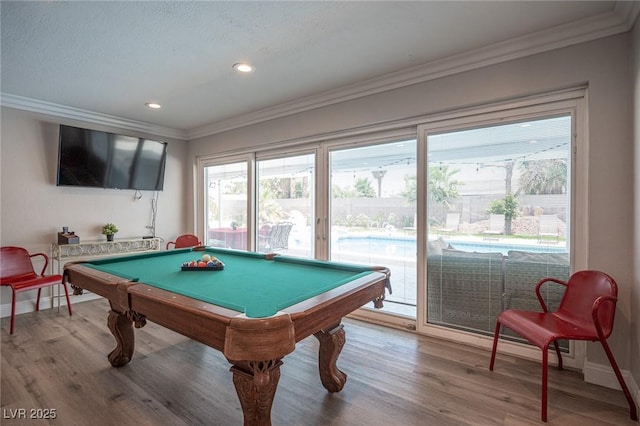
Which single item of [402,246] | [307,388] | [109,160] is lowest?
[307,388]

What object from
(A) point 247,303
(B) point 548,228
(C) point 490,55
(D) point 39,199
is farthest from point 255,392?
(D) point 39,199

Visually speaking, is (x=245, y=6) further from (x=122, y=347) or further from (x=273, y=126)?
(x=122, y=347)

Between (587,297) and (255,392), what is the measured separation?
228 centimetres

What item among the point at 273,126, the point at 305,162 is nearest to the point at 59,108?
the point at 273,126

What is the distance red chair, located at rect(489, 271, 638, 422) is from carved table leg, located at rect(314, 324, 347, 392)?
1237 millimetres

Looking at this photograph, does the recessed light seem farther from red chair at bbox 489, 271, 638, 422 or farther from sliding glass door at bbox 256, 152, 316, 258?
red chair at bbox 489, 271, 638, 422

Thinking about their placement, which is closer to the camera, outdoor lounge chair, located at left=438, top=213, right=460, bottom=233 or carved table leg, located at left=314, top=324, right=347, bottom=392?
carved table leg, located at left=314, top=324, right=347, bottom=392

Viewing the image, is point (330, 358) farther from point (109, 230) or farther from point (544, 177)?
point (109, 230)

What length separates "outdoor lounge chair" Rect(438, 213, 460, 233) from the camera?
2924mm

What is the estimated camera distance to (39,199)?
3.87 metres

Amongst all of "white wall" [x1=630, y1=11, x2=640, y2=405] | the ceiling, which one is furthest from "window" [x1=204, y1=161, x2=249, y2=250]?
"white wall" [x1=630, y1=11, x2=640, y2=405]

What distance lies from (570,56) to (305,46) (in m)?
2.01

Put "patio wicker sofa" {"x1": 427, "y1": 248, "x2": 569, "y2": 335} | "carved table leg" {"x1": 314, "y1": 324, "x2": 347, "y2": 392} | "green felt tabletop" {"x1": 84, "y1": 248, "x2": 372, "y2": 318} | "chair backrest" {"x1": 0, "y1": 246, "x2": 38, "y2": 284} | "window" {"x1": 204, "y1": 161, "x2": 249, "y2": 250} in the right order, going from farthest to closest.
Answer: "window" {"x1": 204, "y1": 161, "x2": 249, "y2": 250} → "chair backrest" {"x1": 0, "y1": 246, "x2": 38, "y2": 284} → "patio wicker sofa" {"x1": 427, "y1": 248, "x2": 569, "y2": 335} → "carved table leg" {"x1": 314, "y1": 324, "x2": 347, "y2": 392} → "green felt tabletop" {"x1": 84, "y1": 248, "x2": 372, "y2": 318}

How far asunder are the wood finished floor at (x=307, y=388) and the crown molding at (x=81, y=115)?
266 centimetres
